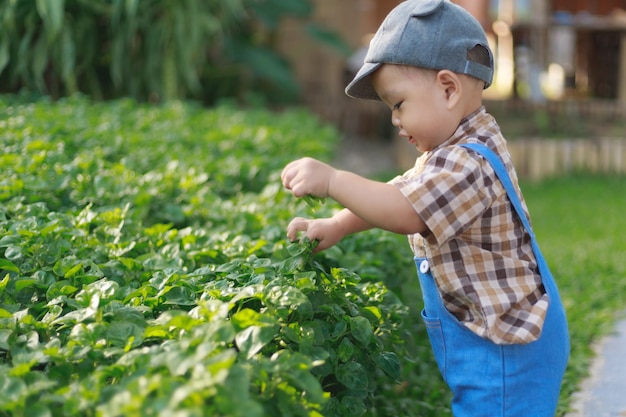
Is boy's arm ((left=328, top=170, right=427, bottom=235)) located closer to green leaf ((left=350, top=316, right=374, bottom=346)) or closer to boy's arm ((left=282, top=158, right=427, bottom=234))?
boy's arm ((left=282, top=158, right=427, bottom=234))

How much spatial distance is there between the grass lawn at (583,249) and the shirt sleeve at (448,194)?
1371 mm

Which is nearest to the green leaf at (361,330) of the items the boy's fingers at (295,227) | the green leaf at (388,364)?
the green leaf at (388,364)

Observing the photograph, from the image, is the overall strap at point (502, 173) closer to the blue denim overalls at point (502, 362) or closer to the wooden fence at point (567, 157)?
the blue denim overalls at point (502, 362)

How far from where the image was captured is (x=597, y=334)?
4.27 metres

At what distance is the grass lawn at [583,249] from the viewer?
4.29m

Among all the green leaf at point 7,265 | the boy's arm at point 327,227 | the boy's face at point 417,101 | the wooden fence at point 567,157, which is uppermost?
the boy's face at point 417,101

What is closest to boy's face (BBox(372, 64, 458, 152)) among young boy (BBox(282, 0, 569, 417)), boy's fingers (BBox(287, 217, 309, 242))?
young boy (BBox(282, 0, 569, 417))

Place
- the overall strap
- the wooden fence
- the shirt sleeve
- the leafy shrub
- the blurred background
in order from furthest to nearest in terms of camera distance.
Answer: the wooden fence < the blurred background < the overall strap < the shirt sleeve < the leafy shrub

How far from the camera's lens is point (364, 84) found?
2.43 m

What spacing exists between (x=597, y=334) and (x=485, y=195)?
92.3 inches

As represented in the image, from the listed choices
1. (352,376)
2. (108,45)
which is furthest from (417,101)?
(108,45)

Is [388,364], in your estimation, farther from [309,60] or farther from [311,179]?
[309,60]

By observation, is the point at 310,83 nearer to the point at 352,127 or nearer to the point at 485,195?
the point at 352,127

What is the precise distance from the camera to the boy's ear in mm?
2285
